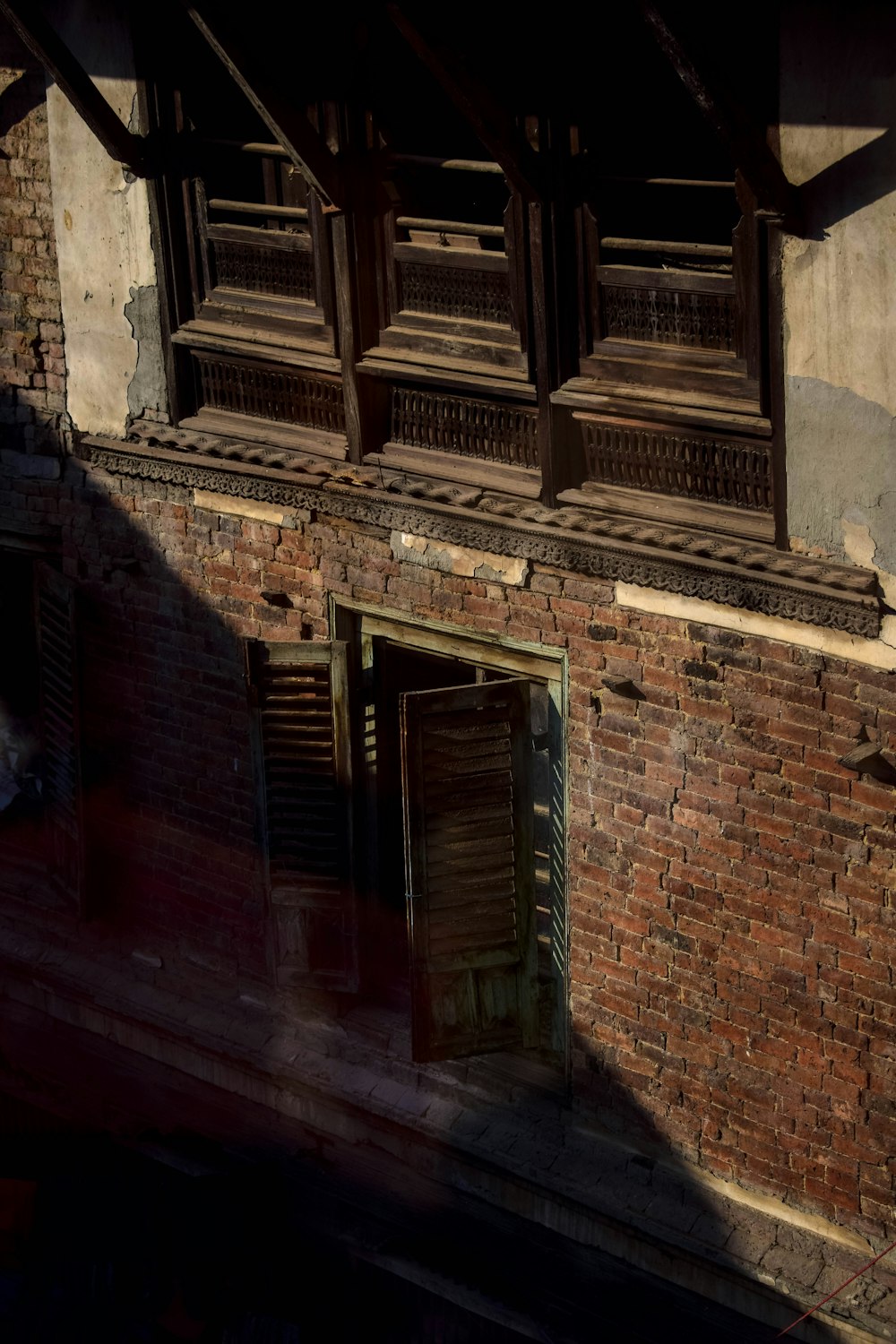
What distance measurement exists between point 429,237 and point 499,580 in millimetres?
1465

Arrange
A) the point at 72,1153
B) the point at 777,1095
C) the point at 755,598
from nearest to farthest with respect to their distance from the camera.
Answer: the point at 755,598, the point at 777,1095, the point at 72,1153

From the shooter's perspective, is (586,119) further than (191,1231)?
No

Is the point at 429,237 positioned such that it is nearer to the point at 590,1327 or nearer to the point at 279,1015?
the point at 279,1015

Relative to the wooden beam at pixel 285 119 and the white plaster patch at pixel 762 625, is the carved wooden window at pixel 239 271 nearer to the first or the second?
the wooden beam at pixel 285 119

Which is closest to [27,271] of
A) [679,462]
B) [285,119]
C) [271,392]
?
[271,392]

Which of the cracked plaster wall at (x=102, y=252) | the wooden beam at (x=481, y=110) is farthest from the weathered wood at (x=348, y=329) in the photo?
the cracked plaster wall at (x=102, y=252)

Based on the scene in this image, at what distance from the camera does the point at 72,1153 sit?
881cm

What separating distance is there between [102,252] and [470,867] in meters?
3.23

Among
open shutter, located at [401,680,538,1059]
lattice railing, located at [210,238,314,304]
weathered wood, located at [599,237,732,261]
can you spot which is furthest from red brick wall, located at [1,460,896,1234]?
weathered wood, located at [599,237,732,261]

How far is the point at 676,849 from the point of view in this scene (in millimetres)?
6277

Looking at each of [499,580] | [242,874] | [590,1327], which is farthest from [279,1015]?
[499,580]

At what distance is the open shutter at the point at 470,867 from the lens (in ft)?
21.4

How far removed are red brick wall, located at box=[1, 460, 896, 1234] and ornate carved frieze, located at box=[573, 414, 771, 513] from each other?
1.42ft

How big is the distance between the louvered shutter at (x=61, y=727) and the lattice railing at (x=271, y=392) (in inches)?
48.4
